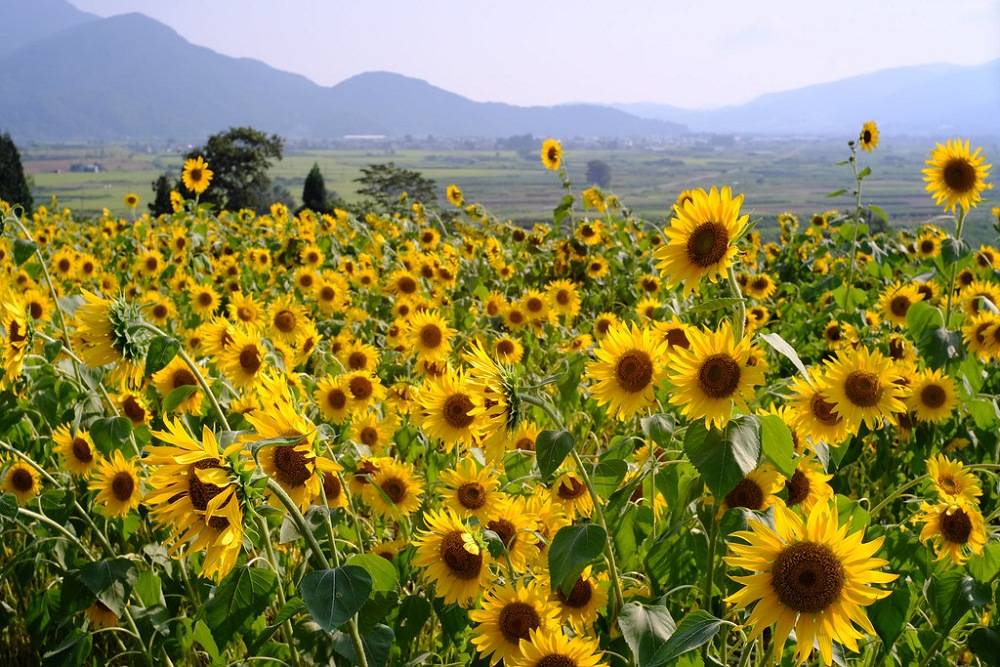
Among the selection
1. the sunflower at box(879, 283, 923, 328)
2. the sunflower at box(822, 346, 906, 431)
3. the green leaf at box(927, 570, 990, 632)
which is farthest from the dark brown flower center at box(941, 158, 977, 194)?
the green leaf at box(927, 570, 990, 632)

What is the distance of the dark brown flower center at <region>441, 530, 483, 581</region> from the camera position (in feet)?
6.58

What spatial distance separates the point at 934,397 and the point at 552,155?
15.8 feet

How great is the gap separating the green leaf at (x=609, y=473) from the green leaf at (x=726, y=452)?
26 cm

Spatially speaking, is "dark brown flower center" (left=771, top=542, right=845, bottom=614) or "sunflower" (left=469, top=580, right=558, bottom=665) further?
"sunflower" (left=469, top=580, right=558, bottom=665)

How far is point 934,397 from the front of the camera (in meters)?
3.20

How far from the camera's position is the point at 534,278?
809 centimetres

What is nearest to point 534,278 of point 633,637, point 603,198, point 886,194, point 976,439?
point 603,198

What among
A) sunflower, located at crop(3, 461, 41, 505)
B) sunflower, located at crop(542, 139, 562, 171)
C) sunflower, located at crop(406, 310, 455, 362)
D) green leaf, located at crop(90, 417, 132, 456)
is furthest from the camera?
sunflower, located at crop(542, 139, 562, 171)

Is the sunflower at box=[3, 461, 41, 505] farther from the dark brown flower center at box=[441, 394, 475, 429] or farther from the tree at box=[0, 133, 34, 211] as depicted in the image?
the tree at box=[0, 133, 34, 211]

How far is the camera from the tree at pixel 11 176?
1415 inches

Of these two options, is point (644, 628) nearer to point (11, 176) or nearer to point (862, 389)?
point (862, 389)

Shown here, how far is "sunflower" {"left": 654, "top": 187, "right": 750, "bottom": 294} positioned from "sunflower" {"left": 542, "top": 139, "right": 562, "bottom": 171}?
5.40 metres

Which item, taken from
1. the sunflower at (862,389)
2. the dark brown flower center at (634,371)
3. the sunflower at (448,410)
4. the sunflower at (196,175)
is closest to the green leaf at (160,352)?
the sunflower at (448,410)

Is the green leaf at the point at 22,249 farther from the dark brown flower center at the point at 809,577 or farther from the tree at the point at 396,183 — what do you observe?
the tree at the point at 396,183
